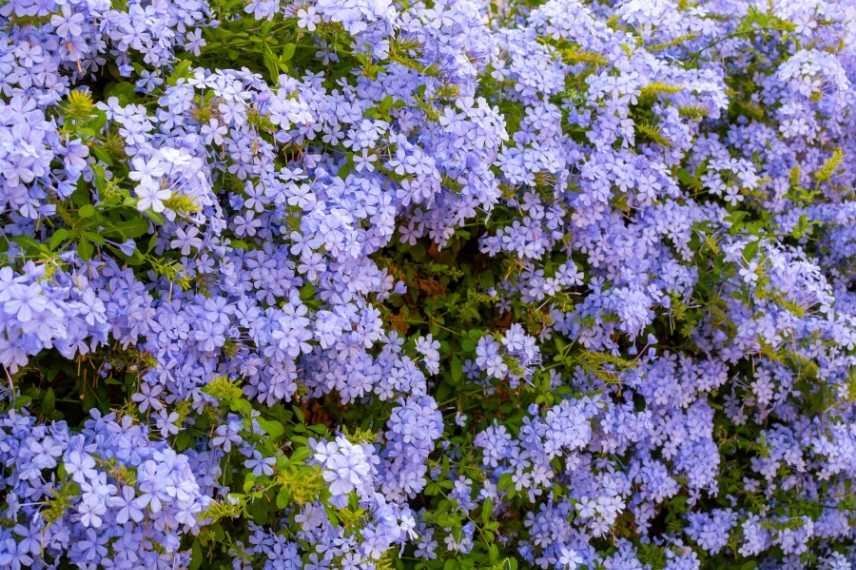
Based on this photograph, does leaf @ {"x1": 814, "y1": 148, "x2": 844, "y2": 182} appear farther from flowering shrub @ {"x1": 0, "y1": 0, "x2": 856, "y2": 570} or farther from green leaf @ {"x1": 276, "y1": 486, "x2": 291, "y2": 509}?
green leaf @ {"x1": 276, "y1": 486, "x2": 291, "y2": 509}

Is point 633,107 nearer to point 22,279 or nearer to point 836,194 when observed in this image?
point 836,194

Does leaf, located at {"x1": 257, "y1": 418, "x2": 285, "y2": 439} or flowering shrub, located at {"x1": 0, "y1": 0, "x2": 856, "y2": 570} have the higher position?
flowering shrub, located at {"x1": 0, "y1": 0, "x2": 856, "y2": 570}

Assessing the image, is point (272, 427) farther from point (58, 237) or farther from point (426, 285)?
point (426, 285)

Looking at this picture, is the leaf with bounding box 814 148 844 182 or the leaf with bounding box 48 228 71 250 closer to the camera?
the leaf with bounding box 48 228 71 250

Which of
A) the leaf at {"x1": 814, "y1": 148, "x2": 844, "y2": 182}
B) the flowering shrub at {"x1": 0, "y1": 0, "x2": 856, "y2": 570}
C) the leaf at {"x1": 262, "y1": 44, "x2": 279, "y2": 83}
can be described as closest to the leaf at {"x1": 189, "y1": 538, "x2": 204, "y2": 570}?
the flowering shrub at {"x1": 0, "y1": 0, "x2": 856, "y2": 570}

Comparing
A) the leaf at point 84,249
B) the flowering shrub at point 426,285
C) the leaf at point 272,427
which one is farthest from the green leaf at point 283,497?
the leaf at point 84,249

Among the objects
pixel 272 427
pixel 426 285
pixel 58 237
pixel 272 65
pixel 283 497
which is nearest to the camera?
pixel 58 237

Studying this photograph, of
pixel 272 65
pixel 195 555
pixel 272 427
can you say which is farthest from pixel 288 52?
pixel 195 555

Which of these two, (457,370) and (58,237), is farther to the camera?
(457,370)

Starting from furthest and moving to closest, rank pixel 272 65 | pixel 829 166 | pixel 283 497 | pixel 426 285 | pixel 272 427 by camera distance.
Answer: pixel 829 166 < pixel 426 285 < pixel 272 65 < pixel 272 427 < pixel 283 497
